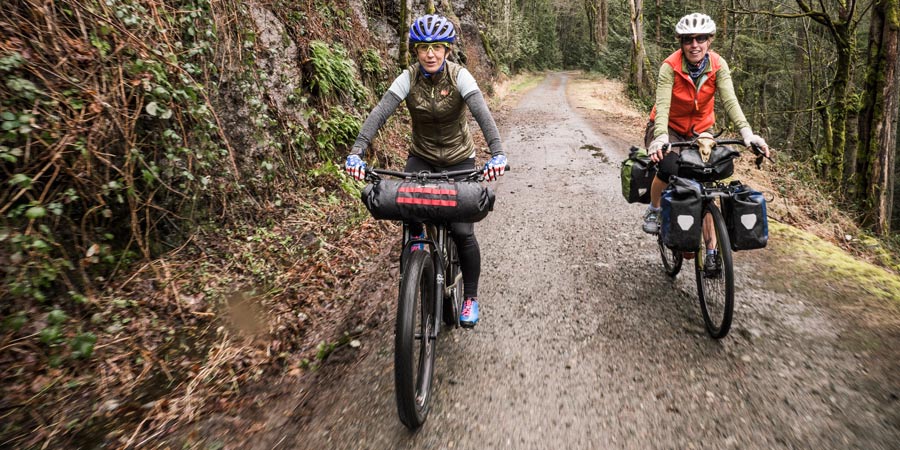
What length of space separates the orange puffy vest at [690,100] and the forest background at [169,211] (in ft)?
11.6

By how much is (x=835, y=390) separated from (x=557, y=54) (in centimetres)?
5551

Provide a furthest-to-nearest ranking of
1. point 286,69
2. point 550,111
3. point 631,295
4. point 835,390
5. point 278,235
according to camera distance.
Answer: point 550,111
point 286,69
point 278,235
point 631,295
point 835,390

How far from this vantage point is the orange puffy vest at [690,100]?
3887mm

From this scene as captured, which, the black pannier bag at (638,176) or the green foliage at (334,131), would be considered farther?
the green foliage at (334,131)

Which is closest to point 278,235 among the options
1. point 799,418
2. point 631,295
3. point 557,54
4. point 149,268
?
point 149,268

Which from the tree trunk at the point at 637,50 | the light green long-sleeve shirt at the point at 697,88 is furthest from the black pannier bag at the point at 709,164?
the tree trunk at the point at 637,50

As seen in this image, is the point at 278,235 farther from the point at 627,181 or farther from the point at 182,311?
the point at 627,181

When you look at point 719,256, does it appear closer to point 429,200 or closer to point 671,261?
point 671,261

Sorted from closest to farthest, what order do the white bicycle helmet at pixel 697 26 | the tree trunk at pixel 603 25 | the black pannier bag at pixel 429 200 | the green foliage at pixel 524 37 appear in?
the black pannier bag at pixel 429 200
the white bicycle helmet at pixel 697 26
the green foliage at pixel 524 37
the tree trunk at pixel 603 25

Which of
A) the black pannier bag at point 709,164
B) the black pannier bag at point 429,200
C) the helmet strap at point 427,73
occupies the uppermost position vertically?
the helmet strap at point 427,73

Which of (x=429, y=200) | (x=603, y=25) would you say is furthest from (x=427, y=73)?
(x=603, y=25)

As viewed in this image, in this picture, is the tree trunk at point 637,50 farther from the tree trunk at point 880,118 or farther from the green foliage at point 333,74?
the green foliage at point 333,74

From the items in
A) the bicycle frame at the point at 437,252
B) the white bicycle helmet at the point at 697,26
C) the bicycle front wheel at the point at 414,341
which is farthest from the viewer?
the white bicycle helmet at the point at 697,26

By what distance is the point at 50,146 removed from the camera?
125 inches
